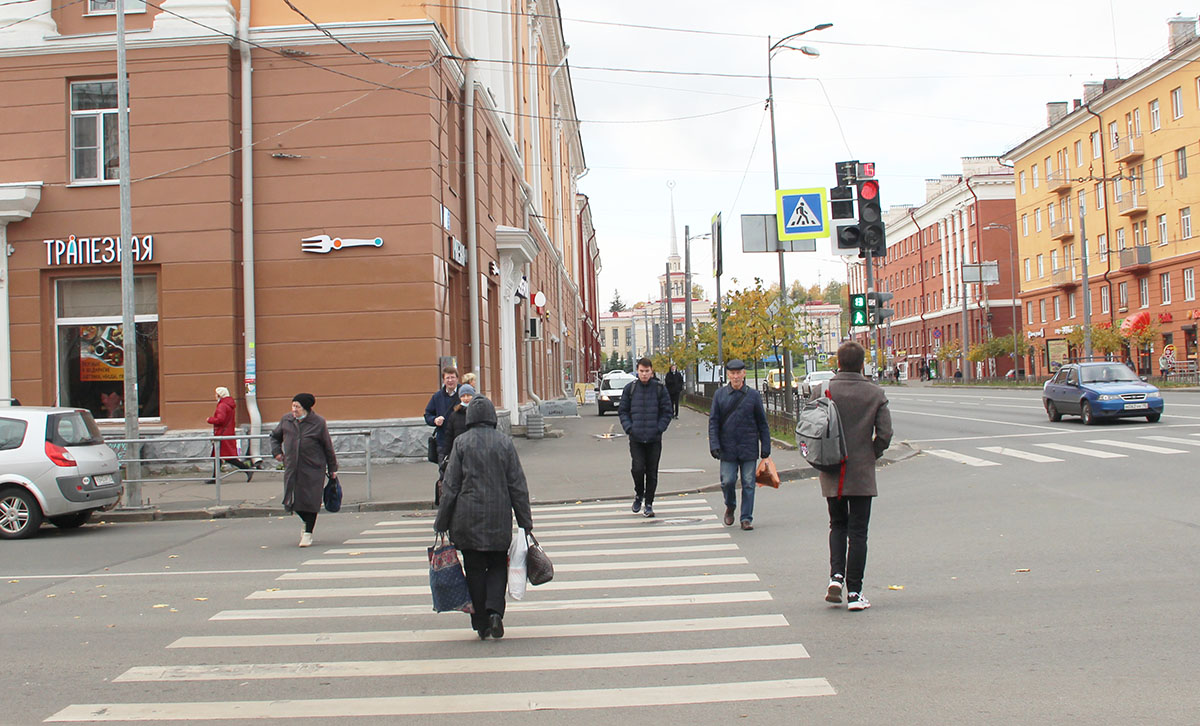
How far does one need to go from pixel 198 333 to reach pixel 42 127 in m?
5.06

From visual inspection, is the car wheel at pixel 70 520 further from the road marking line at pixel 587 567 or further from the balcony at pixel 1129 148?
the balcony at pixel 1129 148

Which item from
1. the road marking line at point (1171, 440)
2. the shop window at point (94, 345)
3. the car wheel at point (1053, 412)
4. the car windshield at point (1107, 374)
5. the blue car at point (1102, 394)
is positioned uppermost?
the shop window at point (94, 345)

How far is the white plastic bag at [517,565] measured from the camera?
247 inches

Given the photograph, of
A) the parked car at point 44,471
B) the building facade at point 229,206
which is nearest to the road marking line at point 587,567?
the parked car at point 44,471

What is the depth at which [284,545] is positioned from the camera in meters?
11.2

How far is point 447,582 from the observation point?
20.7ft

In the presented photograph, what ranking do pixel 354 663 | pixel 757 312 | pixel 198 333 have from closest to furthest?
pixel 354 663 → pixel 198 333 → pixel 757 312

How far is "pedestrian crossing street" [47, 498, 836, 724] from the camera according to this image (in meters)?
5.14

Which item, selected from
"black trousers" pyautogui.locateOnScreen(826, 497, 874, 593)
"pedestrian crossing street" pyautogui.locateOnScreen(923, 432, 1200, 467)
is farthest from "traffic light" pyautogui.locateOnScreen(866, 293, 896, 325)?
"black trousers" pyautogui.locateOnScreen(826, 497, 874, 593)

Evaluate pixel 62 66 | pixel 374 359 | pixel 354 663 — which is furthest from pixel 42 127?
pixel 354 663

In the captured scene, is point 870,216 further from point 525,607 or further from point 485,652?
point 485,652

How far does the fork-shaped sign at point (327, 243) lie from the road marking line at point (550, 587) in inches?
461

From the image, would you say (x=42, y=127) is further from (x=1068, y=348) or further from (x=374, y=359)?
(x=1068, y=348)

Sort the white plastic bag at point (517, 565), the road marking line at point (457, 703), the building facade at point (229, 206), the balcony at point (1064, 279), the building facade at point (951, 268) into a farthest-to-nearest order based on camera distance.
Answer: the building facade at point (951, 268)
the balcony at point (1064, 279)
the building facade at point (229, 206)
the white plastic bag at point (517, 565)
the road marking line at point (457, 703)
